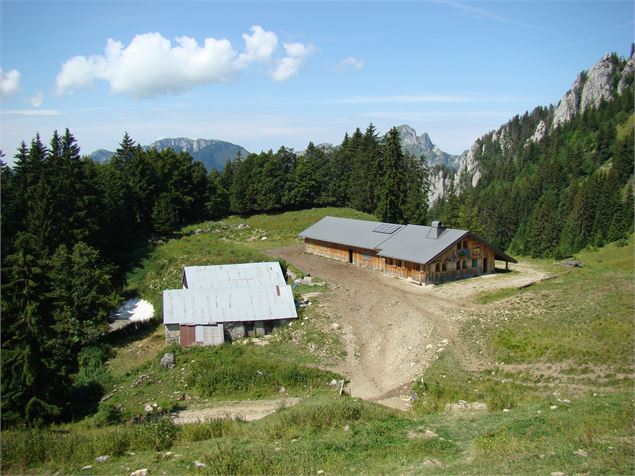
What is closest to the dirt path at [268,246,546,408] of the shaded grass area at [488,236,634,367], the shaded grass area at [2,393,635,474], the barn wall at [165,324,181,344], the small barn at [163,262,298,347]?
the shaded grass area at [488,236,634,367]

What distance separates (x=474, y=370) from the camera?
26453 millimetres

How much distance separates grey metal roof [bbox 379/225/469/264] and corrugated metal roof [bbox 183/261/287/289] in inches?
430

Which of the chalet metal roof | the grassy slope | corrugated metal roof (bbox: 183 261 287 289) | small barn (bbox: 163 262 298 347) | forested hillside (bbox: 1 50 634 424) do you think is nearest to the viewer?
the grassy slope

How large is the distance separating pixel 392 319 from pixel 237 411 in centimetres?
1480

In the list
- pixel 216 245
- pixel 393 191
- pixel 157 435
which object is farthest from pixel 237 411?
pixel 393 191

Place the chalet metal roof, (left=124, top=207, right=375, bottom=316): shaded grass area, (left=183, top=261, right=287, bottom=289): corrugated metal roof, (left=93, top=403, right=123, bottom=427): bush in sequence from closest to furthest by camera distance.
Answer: (left=93, top=403, right=123, bottom=427): bush < (left=183, top=261, right=287, bottom=289): corrugated metal roof < the chalet metal roof < (left=124, top=207, right=375, bottom=316): shaded grass area

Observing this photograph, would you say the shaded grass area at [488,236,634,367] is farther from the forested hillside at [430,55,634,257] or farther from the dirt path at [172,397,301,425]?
the forested hillside at [430,55,634,257]

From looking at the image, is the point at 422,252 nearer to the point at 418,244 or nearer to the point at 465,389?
the point at 418,244

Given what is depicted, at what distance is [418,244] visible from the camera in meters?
43.7

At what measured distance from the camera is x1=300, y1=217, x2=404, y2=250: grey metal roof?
160 ft

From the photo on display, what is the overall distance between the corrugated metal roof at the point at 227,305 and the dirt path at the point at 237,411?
939 centimetres

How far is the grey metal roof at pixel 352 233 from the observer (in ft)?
160

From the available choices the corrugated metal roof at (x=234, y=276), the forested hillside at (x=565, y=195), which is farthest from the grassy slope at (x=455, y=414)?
the forested hillside at (x=565, y=195)

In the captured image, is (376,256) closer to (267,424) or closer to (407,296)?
(407,296)
